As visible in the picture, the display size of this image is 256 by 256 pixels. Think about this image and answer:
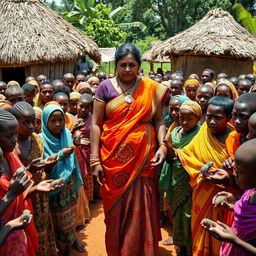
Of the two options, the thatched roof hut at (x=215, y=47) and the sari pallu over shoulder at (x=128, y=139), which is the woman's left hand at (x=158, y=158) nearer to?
the sari pallu over shoulder at (x=128, y=139)

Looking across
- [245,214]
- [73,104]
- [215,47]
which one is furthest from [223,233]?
[215,47]

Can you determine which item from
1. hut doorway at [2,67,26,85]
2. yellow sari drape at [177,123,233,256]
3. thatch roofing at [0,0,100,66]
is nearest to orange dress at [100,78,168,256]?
yellow sari drape at [177,123,233,256]

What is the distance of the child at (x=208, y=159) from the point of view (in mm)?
3045

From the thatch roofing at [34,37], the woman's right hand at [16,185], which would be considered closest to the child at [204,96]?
the woman's right hand at [16,185]

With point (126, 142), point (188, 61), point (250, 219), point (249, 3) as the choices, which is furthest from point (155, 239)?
point (249, 3)

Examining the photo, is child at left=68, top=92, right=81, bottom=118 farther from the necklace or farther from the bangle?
the bangle

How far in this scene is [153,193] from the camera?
10.5 feet

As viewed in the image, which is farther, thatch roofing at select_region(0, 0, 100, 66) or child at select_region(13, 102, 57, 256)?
thatch roofing at select_region(0, 0, 100, 66)

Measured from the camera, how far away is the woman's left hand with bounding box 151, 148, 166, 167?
301 centimetres

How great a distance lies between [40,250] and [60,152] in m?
0.99

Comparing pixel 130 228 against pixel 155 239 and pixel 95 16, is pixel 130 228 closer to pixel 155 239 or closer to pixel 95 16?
pixel 155 239

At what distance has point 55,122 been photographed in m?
3.59

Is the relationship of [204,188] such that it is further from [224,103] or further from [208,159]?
[224,103]

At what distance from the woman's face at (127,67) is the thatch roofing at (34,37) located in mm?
8435
